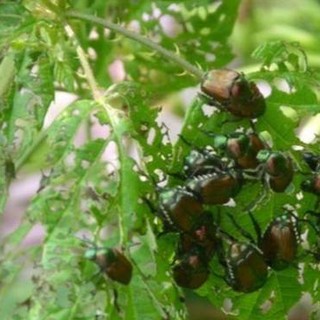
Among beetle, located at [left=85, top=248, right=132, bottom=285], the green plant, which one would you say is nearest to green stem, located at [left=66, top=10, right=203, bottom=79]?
the green plant

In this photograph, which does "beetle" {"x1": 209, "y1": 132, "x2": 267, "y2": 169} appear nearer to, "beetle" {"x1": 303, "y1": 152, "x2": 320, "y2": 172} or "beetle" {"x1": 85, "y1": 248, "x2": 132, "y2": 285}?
"beetle" {"x1": 303, "y1": 152, "x2": 320, "y2": 172}

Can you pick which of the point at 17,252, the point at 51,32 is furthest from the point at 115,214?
the point at 51,32

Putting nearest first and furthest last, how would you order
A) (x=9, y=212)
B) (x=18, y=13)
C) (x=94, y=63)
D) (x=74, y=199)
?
(x=74, y=199)
(x=18, y=13)
(x=94, y=63)
(x=9, y=212)

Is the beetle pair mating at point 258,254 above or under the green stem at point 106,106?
under

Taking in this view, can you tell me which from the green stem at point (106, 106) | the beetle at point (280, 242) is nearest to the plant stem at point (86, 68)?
the green stem at point (106, 106)

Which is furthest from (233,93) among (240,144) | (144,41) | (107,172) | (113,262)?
(113,262)

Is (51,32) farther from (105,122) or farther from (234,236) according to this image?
(234,236)

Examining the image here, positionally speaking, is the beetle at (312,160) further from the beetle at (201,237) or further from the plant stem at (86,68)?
the plant stem at (86,68)
